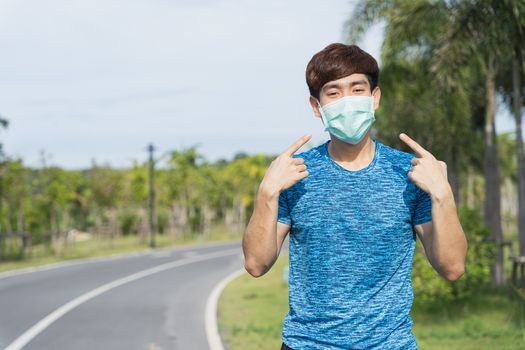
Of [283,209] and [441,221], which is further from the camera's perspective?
[283,209]

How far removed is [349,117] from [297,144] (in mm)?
224

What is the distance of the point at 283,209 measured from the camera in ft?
9.20

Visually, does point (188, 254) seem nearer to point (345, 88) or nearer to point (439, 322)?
point (439, 322)

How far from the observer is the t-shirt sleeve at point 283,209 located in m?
2.79

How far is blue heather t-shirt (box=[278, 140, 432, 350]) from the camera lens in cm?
273

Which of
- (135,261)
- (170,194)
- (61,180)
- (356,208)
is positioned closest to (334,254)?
(356,208)

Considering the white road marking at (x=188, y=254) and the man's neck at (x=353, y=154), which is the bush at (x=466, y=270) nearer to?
the man's neck at (x=353, y=154)

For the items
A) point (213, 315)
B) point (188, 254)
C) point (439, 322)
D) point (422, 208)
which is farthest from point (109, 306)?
point (188, 254)

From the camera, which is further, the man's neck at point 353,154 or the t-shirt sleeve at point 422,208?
the man's neck at point 353,154

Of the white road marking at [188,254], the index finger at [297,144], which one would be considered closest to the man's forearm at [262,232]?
the index finger at [297,144]

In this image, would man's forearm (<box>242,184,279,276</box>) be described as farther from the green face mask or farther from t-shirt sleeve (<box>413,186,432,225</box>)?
t-shirt sleeve (<box>413,186,432,225</box>)

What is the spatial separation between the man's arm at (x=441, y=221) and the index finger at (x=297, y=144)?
0.41 meters

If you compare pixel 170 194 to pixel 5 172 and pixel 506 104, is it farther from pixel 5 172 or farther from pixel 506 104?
pixel 506 104

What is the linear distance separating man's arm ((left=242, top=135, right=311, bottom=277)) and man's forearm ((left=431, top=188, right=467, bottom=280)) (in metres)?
0.48
